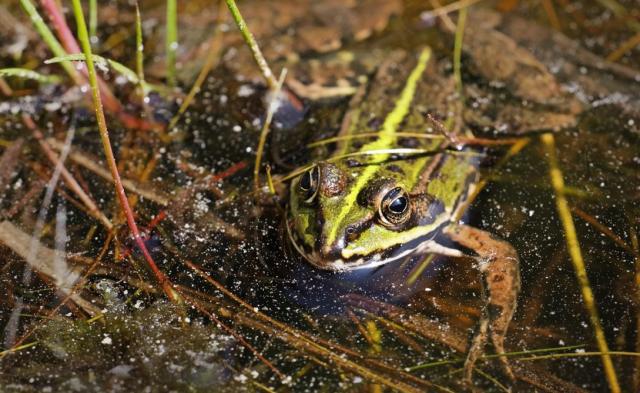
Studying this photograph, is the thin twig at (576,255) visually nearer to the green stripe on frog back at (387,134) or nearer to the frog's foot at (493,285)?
the frog's foot at (493,285)

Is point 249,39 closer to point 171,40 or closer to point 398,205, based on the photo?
Result: point 171,40

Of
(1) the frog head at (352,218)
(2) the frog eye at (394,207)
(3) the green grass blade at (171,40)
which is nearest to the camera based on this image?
(1) the frog head at (352,218)

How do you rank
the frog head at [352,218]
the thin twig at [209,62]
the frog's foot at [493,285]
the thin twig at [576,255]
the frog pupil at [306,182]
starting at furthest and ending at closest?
1. the thin twig at [209,62]
2. the frog pupil at [306,182]
3. the frog head at [352,218]
4. the frog's foot at [493,285]
5. the thin twig at [576,255]

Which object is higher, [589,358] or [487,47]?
[487,47]

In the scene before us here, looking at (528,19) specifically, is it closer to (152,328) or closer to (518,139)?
(518,139)

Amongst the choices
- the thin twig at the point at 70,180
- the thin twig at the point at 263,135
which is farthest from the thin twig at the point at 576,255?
the thin twig at the point at 70,180

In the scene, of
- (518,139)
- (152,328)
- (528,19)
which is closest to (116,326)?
(152,328)

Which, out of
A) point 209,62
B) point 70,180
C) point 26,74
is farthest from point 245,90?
point 26,74

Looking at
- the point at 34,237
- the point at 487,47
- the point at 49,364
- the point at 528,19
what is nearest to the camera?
the point at 49,364
